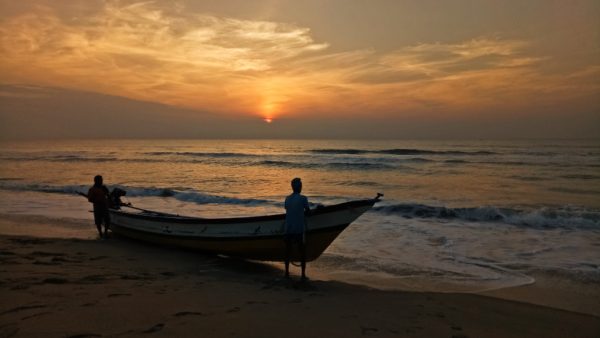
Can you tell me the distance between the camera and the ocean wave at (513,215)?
15.0 metres

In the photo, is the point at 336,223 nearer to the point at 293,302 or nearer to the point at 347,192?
the point at 293,302

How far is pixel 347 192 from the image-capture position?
82.9 ft

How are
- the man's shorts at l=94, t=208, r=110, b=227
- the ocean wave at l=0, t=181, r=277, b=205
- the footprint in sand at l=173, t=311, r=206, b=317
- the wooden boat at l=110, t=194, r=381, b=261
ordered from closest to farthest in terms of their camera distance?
the footprint in sand at l=173, t=311, r=206, b=317
the wooden boat at l=110, t=194, r=381, b=261
the man's shorts at l=94, t=208, r=110, b=227
the ocean wave at l=0, t=181, r=277, b=205

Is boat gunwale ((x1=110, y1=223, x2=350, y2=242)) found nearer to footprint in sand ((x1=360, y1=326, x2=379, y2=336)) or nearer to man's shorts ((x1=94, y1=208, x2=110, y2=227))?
man's shorts ((x1=94, y1=208, x2=110, y2=227))

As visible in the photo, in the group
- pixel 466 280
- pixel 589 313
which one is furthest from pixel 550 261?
pixel 589 313

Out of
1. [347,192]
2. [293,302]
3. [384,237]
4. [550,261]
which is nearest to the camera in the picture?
[293,302]

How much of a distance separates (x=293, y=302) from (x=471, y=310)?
2620mm

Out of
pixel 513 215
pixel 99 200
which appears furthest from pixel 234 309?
pixel 513 215

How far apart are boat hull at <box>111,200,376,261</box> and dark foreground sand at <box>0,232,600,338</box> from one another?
567 mm

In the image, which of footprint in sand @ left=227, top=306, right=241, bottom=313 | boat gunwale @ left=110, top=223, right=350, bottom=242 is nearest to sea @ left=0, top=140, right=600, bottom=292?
boat gunwale @ left=110, top=223, right=350, bottom=242

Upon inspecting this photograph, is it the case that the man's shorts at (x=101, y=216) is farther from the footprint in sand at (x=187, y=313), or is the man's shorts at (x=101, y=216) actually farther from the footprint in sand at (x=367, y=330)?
the footprint in sand at (x=367, y=330)

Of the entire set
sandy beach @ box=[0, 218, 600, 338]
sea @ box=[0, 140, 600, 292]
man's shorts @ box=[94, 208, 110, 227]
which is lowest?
sea @ box=[0, 140, 600, 292]

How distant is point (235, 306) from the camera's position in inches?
239

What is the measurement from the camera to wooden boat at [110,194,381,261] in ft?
25.9
